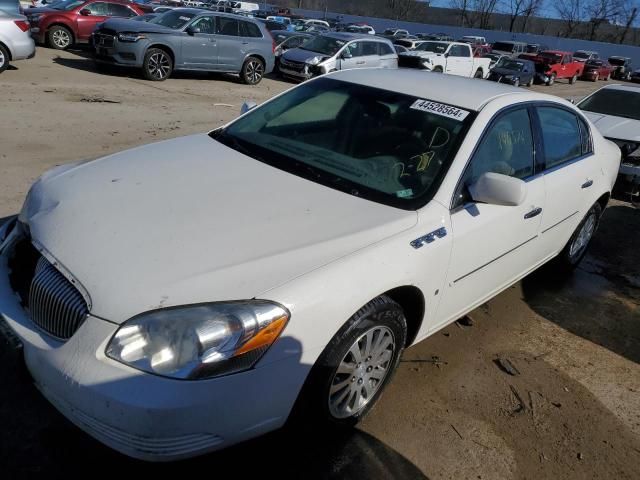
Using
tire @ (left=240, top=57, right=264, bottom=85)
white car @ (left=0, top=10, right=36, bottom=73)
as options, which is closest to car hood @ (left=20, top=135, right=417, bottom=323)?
white car @ (left=0, top=10, right=36, bottom=73)

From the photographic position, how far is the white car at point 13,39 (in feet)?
35.4

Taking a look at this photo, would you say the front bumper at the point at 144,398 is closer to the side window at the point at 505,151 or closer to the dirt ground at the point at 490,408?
the dirt ground at the point at 490,408

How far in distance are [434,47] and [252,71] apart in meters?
11.5

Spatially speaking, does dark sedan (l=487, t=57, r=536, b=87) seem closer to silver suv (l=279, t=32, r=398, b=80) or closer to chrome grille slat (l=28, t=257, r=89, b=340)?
silver suv (l=279, t=32, r=398, b=80)

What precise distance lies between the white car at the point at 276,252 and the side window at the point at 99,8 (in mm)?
14824

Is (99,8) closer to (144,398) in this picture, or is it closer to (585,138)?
(585,138)

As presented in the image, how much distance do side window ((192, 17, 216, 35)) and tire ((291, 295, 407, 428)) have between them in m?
12.8

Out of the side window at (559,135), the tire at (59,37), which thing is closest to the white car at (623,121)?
the side window at (559,135)

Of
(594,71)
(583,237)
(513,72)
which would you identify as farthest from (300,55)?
(594,71)

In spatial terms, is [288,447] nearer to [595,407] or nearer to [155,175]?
[155,175]

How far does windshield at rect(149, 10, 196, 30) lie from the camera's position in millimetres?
13664

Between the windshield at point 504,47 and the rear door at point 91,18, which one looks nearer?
the rear door at point 91,18

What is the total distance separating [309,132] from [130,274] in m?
1.73

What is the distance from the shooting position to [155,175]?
2930 millimetres
